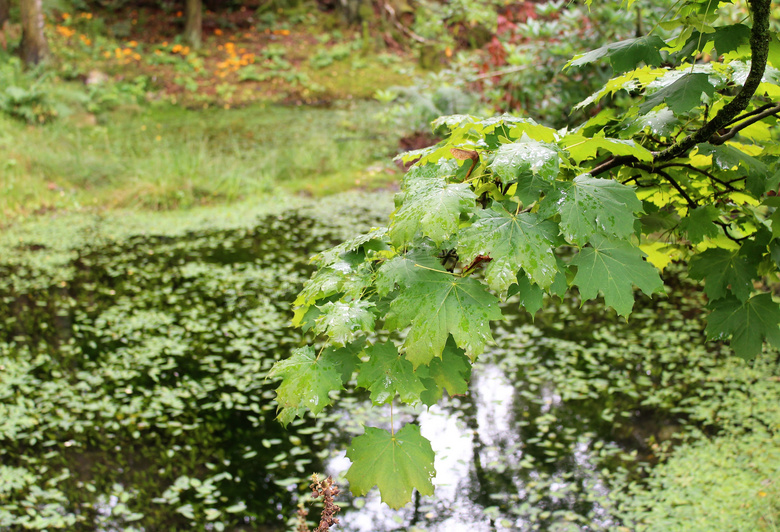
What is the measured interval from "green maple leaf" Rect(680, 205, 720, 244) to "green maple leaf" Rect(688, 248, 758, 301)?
0.09m

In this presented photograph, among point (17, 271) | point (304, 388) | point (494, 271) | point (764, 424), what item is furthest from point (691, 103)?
point (17, 271)

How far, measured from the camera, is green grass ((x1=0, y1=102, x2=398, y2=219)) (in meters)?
6.75

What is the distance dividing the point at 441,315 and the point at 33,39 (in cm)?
1142

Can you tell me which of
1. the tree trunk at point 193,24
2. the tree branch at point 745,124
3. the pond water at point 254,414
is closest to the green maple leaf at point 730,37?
the tree branch at point 745,124

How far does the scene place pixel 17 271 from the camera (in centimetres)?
502

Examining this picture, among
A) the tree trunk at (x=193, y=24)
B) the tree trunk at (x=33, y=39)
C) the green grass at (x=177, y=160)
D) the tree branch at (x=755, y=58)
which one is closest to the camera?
the tree branch at (x=755, y=58)

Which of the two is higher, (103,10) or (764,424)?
(103,10)

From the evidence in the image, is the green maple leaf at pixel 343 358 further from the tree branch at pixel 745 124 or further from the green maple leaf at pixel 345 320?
the tree branch at pixel 745 124

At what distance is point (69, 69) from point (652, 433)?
38.0 ft

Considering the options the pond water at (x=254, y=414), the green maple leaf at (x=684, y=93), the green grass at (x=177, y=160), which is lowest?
the green maple leaf at (x=684, y=93)

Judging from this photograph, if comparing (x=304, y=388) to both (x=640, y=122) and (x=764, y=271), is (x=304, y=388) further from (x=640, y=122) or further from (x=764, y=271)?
(x=764, y=271)

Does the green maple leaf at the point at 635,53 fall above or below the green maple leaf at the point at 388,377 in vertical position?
above

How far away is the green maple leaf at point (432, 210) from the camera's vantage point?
0.88 m

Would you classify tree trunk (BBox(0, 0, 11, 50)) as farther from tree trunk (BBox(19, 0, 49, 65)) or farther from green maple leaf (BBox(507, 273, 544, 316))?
green maple leaf (BBox(507, 273, 544, 316))
